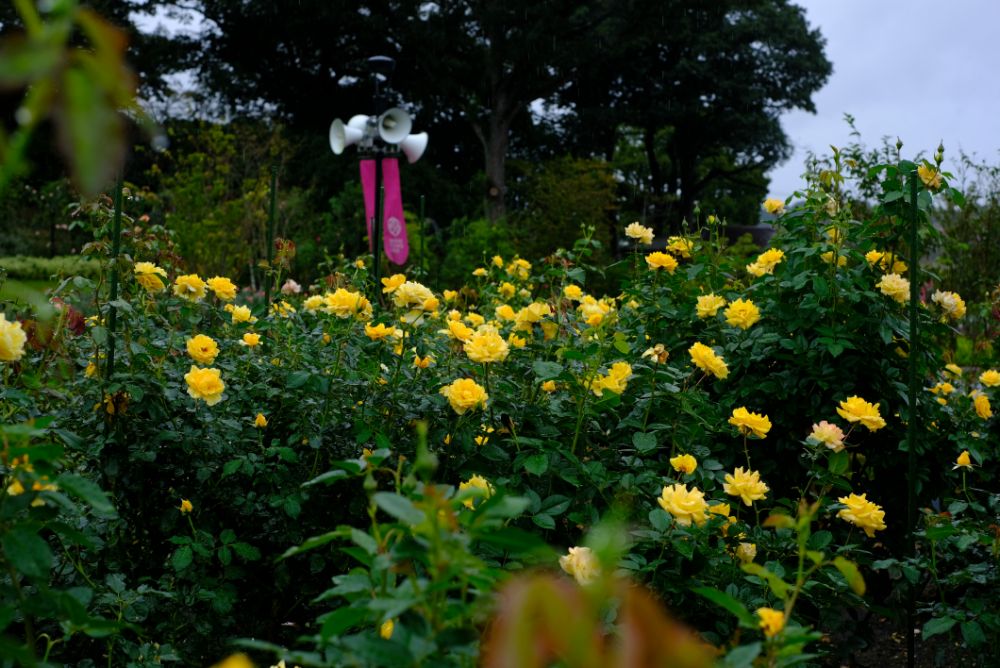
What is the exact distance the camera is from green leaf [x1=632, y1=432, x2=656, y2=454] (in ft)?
Result: 5.84

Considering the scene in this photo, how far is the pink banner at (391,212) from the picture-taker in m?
9.70

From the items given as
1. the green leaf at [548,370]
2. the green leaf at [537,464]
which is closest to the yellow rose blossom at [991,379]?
the green leaf at [548,370]

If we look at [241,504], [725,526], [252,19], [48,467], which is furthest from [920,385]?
[252,19]

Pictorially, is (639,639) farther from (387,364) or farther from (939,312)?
(939,312)

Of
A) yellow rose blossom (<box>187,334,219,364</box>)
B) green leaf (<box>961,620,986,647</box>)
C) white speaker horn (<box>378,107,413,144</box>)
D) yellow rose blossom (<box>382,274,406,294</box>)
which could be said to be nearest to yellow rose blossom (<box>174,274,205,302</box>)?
yellow rose blossom (<box>187,334,219,364</box>)

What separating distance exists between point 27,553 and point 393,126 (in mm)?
6950

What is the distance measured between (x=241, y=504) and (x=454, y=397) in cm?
49

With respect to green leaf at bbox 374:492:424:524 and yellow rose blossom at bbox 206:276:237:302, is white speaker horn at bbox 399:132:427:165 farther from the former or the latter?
green leaf at bbox 374:492:424:524

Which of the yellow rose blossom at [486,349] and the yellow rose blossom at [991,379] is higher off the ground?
the yellow rose blossom at [486,349]

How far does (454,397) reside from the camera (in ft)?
5.43

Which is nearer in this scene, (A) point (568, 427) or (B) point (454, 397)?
(B) point (454, 397)

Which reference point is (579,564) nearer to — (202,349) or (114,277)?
(202,349)

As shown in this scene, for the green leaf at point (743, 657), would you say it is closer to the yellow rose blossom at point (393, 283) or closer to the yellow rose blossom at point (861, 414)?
the yellow rose blossom at point (861, 414)

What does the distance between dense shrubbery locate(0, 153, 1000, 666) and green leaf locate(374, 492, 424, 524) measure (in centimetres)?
52
